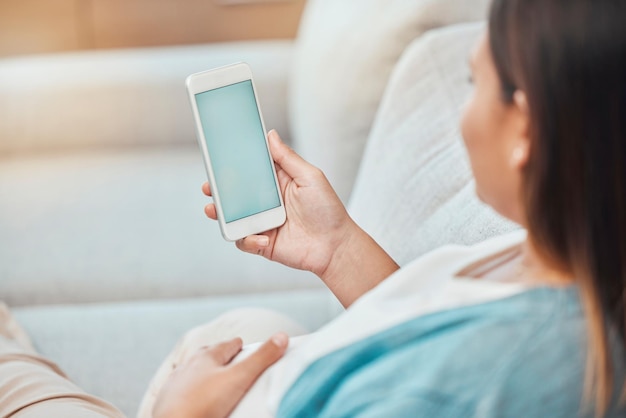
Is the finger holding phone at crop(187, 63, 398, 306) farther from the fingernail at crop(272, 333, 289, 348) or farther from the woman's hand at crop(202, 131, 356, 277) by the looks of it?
the fingernail at crop(272, 333, 289, 348)

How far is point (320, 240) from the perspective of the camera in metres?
0.96

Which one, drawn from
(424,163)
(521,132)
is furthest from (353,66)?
(521,132)

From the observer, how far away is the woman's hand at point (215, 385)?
29.8 inches

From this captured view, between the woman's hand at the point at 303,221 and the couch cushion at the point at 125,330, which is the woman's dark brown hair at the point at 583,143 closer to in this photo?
the woman's hand at the point at 303,221

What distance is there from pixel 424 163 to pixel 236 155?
0.26 m

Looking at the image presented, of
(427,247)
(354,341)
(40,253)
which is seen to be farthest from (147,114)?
(354,341)

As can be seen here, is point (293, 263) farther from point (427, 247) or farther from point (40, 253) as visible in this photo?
point (40, 253)

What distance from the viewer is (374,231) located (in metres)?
1.14

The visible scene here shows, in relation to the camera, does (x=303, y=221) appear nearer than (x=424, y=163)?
Yes

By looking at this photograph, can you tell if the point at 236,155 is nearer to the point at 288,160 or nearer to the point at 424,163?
the point at 288,160

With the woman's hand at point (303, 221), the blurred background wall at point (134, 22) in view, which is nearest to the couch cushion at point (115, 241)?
the woman's hand at point (303, 221)

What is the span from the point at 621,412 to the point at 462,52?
71 centimetres

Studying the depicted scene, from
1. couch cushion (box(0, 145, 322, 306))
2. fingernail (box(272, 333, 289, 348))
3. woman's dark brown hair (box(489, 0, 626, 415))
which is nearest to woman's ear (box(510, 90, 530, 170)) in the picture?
woman's dark brown hair (box(489, 0, 626, 415))

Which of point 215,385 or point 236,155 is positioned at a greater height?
point 236,155
